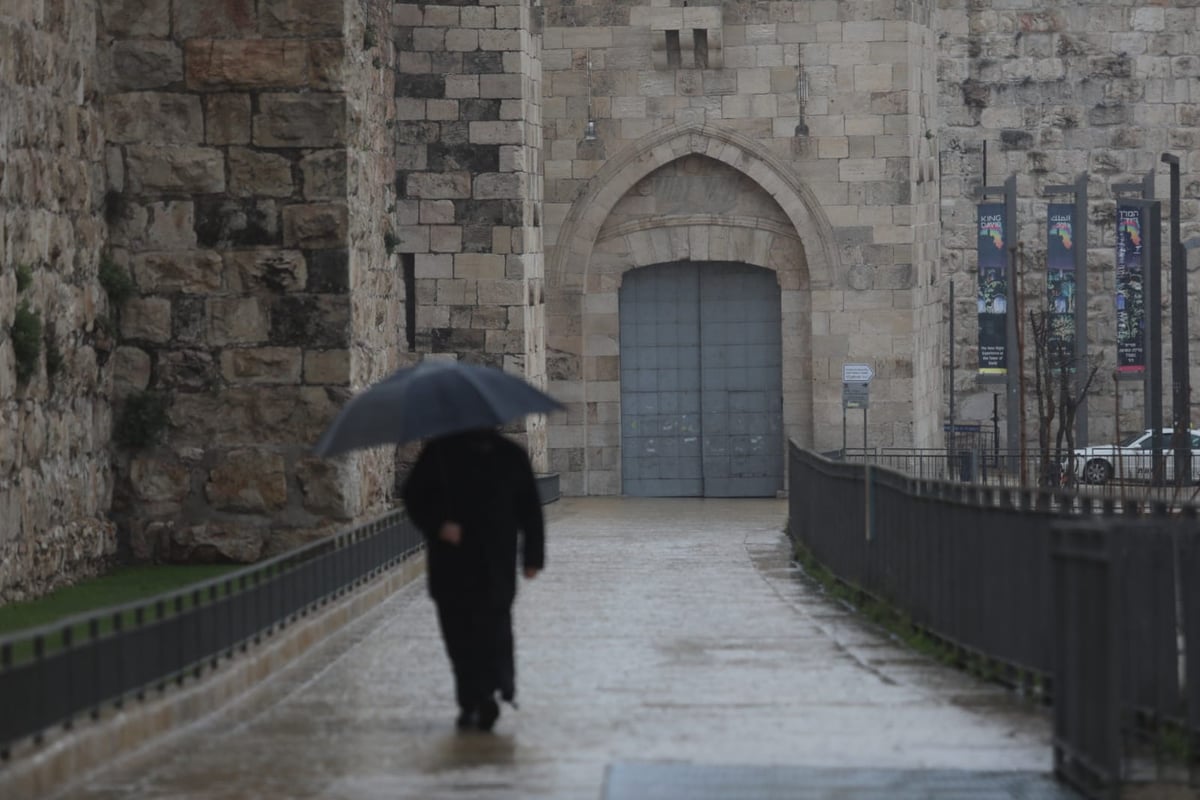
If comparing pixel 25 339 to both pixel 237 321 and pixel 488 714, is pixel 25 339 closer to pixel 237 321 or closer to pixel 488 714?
pixel 237 321

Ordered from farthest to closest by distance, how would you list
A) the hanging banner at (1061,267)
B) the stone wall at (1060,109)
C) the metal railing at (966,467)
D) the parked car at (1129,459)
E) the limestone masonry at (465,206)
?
the stone wall at (1060,109) → the hanging banner at (1061,267) → the parked car at (1129,459) → the metal railing at (966,467) → the limestone masonry at (465,206)

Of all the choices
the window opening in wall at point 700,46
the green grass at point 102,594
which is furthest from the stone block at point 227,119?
the window opening in wall at point 700,46

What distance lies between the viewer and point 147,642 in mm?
8773

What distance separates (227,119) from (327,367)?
1824mm

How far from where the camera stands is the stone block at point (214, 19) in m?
15.8

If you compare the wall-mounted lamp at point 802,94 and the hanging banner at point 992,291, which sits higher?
the wall-mounted lamp at point 802,94

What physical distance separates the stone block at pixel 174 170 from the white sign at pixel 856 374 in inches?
518

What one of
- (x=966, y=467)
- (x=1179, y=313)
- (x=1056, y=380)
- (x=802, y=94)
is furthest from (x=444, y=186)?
(x=1056, y=380)

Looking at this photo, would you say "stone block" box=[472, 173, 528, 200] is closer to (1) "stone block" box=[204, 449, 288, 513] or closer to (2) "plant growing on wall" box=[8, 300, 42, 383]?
(1) "stone block" box=[204, 449, 288, 513]

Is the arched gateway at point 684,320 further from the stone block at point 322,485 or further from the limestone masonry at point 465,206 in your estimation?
the stone block at point 322,485

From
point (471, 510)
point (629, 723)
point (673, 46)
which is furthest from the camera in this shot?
point (673, 46)

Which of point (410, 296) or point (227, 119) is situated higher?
point (227, 119)

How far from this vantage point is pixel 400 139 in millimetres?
25000

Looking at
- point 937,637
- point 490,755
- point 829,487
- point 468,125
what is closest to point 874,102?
point 468,125
